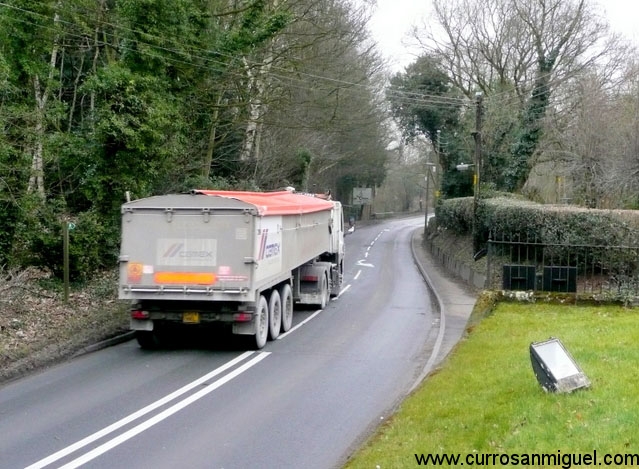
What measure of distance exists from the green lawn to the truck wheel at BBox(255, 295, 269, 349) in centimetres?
415

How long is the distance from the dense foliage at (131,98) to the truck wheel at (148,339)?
375 cm

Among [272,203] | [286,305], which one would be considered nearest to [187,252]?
[272,203]

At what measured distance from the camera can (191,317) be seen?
13906mm

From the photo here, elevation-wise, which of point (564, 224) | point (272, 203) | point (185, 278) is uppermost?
point (272, 203)

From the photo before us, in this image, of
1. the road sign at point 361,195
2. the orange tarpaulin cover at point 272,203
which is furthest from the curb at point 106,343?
Result: the road sign at point 361,195

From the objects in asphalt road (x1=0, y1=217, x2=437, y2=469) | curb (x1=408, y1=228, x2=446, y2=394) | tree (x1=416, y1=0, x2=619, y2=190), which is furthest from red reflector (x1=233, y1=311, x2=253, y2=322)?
tree (x1=416, y1=0, x2=619, y2=190)

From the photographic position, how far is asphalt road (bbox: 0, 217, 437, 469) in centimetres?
795

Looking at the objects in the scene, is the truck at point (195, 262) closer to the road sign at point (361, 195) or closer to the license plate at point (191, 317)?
the license plate at point (191, 317)

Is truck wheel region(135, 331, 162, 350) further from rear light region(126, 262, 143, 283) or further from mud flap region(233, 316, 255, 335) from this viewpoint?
mud flap region(233, 316, 255, 335)

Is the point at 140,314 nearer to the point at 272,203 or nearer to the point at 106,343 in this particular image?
the point at 106,343

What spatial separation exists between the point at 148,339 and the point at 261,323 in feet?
7.22

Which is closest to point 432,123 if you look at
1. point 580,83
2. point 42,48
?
point 580,83

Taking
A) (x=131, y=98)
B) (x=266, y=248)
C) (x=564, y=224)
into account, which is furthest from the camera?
(x=564, y=224)

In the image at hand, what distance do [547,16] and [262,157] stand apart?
19022mm
